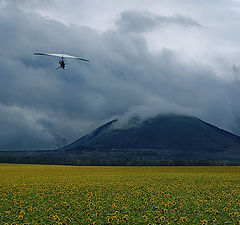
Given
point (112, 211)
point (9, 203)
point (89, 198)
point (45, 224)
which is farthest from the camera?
point (89, 198)

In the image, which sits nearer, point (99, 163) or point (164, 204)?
point (164, 204)

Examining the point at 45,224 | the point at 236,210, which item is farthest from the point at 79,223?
the point at 236,210

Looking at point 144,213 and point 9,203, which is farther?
point 9,203

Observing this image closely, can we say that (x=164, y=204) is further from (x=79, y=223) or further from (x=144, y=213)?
(x=79, y=223)

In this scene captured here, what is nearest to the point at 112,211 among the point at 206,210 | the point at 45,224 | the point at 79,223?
the point at 79,223

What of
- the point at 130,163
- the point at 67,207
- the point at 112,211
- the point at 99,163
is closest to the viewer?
the point at 112,211

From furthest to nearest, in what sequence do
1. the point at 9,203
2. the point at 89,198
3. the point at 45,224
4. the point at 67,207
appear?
the point at 89,198 → the point at 9,203 → the point at 67,207 → the point at 45,224

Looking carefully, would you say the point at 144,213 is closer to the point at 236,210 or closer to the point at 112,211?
the point at 112,211

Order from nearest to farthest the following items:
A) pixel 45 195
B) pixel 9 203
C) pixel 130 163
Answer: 1. pixel 9 203
2. pixel 45 195
3. pixel 130 163
